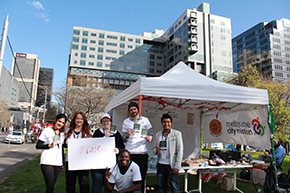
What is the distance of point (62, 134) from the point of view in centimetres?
358

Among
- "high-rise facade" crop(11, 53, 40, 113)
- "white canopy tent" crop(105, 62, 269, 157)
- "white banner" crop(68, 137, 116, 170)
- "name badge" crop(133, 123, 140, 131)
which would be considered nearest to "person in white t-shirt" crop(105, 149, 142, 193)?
"white banner" crop(68, 137, 116, 170)

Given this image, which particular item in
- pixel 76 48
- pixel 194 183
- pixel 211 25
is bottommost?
pixel 194 183

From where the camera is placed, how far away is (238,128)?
7.09 m

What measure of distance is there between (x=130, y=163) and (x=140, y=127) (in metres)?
0.83

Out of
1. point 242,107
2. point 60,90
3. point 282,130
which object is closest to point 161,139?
point 242,107

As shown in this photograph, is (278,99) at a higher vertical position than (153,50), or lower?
lower

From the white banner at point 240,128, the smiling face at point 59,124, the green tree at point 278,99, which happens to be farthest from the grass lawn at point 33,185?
the green tree at point 278,99

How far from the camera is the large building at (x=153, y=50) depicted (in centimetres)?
5638

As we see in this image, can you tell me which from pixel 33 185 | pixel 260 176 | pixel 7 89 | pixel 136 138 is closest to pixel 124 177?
pixel 136 138

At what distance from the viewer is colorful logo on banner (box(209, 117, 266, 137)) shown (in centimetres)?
597

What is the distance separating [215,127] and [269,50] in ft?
276

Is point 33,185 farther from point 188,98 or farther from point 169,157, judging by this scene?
point 188,98

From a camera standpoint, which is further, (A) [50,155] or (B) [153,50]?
(B) [153,50]

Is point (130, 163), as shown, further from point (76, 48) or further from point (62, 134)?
point (76, 48)
